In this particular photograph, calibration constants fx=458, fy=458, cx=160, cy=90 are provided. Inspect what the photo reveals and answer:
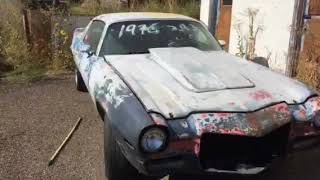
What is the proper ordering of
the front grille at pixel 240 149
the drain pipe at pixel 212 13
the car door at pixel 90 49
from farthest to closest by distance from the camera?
the drain pipe at pixel 212 13 → the car door at pixel 90 49 → the front grille at pixel 240 149

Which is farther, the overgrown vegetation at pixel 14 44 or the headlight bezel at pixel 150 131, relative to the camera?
the overgrown vegetation at pixel 14 44

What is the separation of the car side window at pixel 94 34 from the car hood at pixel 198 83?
66 centimetres

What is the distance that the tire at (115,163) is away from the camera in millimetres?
3715

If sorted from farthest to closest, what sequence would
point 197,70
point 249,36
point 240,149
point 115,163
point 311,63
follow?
point 249,36 → point 311,63 → point 197,70 → point 115,163 → point 240,149

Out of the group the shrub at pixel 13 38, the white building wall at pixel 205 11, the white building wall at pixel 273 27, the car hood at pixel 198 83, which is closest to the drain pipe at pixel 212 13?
the white building wall at pixel 205 11

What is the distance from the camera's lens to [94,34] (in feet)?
19.8

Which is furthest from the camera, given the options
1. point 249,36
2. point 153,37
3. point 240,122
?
point 249,36

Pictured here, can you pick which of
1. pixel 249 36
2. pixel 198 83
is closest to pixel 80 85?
pixel 249 36

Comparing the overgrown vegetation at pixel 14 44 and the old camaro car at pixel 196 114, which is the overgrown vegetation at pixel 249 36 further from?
the overgrown vegetation at pixel 14 44

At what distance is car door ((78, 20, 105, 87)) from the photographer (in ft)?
17.1

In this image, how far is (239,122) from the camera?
11.1ft

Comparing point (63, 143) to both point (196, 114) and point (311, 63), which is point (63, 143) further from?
point (311, 63)

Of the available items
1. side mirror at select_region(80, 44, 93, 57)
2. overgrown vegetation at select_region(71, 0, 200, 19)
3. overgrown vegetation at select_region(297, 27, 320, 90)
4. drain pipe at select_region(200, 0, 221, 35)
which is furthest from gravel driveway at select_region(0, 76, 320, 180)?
overgrown vegetation at select_region(71, 0, 200, 19)

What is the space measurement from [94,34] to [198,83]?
2.48m
